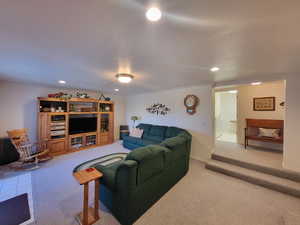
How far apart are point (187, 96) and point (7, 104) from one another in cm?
580

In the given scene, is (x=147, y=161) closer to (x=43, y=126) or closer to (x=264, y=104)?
(x=43, y=126)

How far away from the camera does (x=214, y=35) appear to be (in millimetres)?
1388

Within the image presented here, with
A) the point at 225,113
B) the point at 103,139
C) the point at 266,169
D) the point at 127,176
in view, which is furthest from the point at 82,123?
the point at 225,113

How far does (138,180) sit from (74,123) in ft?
13.7

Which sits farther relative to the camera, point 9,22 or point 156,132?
point 156,132

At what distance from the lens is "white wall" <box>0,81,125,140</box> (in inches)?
150

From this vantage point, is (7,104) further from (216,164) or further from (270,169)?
(270,169)

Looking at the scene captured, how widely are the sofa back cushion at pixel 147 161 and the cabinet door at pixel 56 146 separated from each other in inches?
148

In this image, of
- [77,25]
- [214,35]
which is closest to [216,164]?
[214,35]

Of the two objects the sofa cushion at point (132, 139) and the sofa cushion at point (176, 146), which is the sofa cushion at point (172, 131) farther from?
the sofa cushion at point (176, 146)

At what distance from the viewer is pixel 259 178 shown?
2805 millimetres

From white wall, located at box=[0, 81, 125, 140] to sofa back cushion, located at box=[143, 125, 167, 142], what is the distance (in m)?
4.06

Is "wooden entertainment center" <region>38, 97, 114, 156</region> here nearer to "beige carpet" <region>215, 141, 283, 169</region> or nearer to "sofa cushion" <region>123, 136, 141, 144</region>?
"sofa cushion" <region>123, 136, 141, 144</region>

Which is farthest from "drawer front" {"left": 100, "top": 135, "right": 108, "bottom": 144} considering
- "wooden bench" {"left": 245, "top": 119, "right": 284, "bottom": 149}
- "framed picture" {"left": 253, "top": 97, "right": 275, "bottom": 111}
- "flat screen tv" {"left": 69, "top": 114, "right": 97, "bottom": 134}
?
"framed picture" {"left": 253, "top": 97, "right": 275, "bottom": 111}
